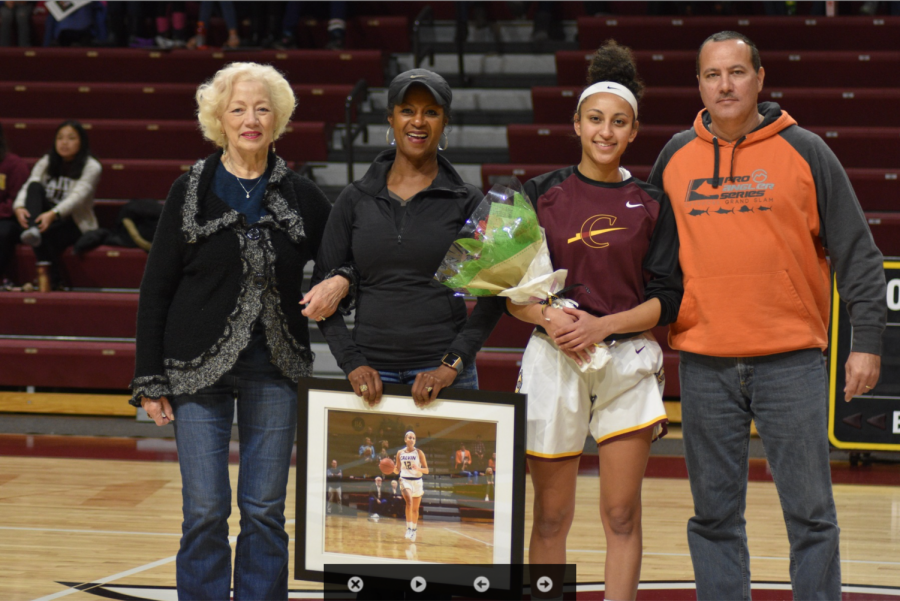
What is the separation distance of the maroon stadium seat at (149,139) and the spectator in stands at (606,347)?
16.1 ft

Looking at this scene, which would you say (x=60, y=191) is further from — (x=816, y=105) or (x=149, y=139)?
(x=816, y=105)

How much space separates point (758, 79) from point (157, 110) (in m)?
6.07

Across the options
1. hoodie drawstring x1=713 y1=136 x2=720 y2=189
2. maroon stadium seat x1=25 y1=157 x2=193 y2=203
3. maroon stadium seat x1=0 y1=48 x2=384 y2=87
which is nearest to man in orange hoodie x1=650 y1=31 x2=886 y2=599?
hoodie drawstring x1=713 y1=136 x2=720 y2=189

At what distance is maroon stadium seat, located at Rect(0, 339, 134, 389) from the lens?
18.1ft

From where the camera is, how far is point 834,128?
6.52 m

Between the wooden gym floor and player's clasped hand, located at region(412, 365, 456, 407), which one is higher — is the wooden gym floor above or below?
below

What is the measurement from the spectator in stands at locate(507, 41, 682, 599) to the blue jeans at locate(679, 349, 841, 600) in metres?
0.14

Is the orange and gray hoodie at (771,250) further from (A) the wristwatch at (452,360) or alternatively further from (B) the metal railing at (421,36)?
(B) the metal railing at (421,36)

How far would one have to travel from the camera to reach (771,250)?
2186mm

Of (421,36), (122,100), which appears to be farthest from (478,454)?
(421,36)

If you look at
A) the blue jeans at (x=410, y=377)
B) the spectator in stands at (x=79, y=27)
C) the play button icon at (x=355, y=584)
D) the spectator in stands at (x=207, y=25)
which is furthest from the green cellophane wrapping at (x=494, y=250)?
the spectator in stands at (x=79, y=27)

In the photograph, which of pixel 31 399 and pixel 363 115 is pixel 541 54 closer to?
pixel 363 115

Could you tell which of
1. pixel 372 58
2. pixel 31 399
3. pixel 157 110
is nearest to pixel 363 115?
pixel 372 58

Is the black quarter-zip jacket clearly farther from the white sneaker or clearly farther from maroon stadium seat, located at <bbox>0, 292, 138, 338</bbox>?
the white sneaker
